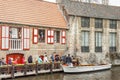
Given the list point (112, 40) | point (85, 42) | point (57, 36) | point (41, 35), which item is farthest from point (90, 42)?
point (41, 35)

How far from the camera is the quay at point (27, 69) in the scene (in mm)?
29781

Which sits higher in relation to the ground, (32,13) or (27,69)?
(32,13)

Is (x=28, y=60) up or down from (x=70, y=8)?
down

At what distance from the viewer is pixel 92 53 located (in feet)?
146

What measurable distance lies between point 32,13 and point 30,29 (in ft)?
7.37

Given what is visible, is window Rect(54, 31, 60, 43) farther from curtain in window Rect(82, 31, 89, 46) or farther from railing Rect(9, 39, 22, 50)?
railing Rect(9, 39, 22, 50)

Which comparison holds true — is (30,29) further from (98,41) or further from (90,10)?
(98,41)

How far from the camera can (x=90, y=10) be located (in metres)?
45.9

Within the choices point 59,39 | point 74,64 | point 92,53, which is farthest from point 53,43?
point 92,53

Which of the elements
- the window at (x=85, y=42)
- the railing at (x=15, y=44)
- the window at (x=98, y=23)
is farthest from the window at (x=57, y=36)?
the window at (x=98, y=23)

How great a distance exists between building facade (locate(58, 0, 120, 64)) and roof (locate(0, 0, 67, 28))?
1.55m

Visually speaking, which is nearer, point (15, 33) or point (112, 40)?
point (15, 33)

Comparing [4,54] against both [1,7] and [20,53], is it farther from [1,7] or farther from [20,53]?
[1,7]

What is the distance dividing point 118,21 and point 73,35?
9134 mm
